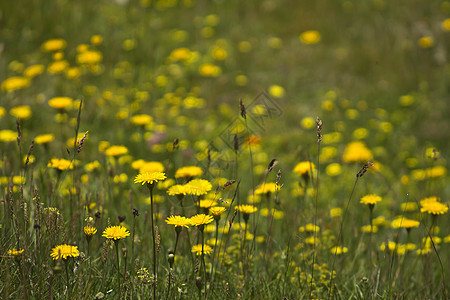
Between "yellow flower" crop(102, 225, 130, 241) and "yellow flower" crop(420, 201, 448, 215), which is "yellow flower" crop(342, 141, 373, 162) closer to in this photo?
"yellow flower" crop(420, 201, 448, 215)

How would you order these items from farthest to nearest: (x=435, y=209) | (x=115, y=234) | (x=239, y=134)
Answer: (x=239, y=134) → (x=435, y=209) → (x=115, y=234)

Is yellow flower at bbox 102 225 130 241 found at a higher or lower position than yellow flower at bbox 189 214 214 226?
lower

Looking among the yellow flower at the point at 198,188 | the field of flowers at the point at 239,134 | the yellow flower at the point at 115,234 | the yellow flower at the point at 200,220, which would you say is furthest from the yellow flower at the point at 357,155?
the yellow flower at the point at 115,234

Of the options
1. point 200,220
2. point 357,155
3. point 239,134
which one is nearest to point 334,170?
point 357,155

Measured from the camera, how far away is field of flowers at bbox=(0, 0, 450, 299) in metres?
1.97

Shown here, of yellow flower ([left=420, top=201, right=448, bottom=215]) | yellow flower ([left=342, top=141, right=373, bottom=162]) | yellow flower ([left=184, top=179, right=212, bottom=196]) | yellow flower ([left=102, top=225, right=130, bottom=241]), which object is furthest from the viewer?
yellow flower ([left=342, top=141, right=373, bottom=162])

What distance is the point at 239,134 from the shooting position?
3.33 metres

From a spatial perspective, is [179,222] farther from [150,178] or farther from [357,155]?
[357,155]

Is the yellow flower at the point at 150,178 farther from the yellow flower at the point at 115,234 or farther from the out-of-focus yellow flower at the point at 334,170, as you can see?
the out-of-focus yellow flower at the point at 334,170

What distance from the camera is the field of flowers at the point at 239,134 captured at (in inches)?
77.7

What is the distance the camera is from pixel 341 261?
7.04 feet

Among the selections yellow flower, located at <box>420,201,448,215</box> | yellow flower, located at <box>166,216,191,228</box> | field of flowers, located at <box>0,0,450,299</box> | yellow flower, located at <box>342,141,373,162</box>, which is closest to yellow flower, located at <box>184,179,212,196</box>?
field of flowers, located at <box>0,0,450,299</box>

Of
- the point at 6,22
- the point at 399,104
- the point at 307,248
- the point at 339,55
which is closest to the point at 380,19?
the point at 339,55

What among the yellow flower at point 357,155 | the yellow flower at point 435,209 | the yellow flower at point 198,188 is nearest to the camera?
the yellow flower at point 198,188
